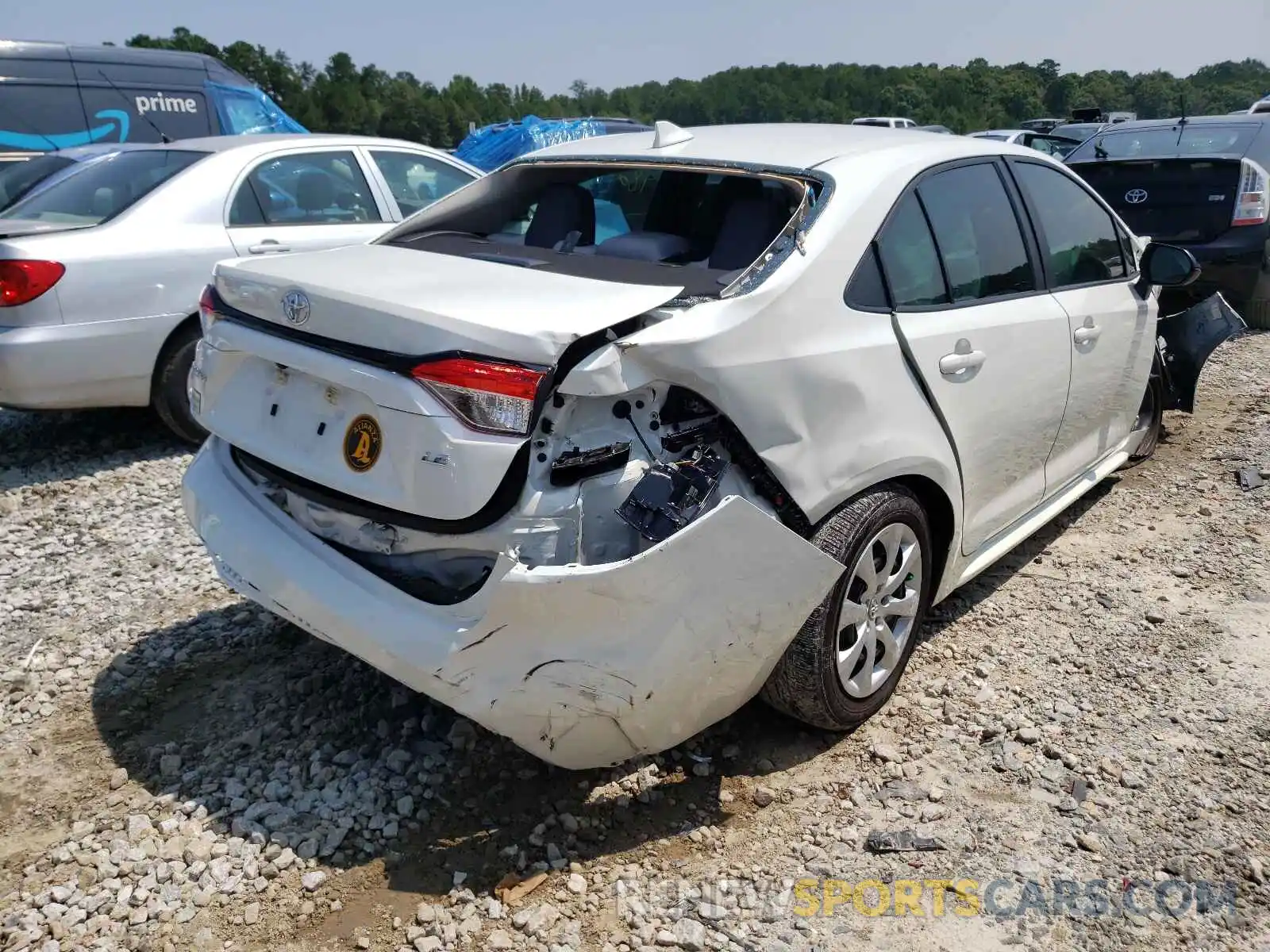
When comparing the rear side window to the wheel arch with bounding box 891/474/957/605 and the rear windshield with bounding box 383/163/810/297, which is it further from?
the wheel arch with bounding box 891/474/957/605

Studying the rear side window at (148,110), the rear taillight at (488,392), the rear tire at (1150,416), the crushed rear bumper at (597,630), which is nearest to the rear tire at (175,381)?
the crushed rear bumper at (597,630)

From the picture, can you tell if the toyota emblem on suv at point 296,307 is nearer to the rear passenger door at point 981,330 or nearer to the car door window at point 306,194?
the rear passenger door at point 981,330

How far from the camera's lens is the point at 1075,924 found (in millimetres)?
2318

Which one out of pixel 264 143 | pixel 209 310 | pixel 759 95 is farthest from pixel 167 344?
pixel 759 95

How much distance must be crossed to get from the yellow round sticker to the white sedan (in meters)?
3.28

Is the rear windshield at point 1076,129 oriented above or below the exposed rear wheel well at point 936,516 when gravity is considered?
above

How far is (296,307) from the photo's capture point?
2594 millimetres

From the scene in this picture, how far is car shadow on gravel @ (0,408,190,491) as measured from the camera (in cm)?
532

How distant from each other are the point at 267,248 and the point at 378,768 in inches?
149

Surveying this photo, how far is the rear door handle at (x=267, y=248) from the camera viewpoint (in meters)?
5.56

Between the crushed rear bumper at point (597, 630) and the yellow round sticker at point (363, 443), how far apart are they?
26 cm

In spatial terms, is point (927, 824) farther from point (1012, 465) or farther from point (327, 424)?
point (327, 424)

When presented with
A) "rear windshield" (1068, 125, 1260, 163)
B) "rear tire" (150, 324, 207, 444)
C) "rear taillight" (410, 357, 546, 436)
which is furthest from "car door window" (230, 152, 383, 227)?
"rear windshield" (1068, 125, 1260, 163)

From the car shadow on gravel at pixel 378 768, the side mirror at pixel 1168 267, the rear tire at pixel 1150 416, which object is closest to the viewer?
the car shadow on gravel at pixel 378 768
